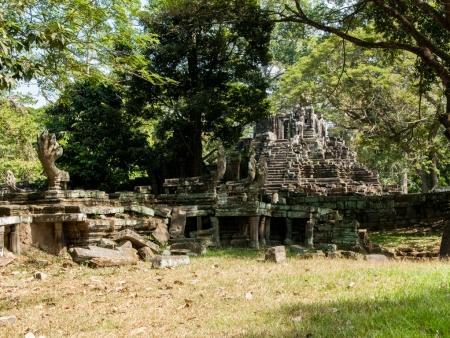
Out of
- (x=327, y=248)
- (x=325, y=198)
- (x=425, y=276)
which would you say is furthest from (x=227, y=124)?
(x=425, y=276)

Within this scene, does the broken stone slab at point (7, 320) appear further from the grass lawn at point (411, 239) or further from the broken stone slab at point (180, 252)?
the grass lawn at point (411, 239)

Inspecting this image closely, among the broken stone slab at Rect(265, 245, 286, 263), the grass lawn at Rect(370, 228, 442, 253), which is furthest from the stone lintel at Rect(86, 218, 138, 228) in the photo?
→ the grass lawn at Rect(370, 228, 442, 253)

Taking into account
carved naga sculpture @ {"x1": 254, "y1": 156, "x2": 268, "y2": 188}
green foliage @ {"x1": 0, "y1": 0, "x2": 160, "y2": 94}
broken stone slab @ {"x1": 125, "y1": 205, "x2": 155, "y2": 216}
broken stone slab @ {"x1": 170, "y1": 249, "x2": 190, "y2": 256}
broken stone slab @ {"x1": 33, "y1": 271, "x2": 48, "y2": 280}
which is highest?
green foliage @ {"x1": 0, "y1": 0, "x2": 160, "y2": 94}

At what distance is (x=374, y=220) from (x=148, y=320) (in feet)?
53.6

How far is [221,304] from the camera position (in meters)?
6.03

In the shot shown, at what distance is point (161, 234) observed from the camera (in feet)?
44.5

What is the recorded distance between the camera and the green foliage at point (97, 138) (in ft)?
81.3

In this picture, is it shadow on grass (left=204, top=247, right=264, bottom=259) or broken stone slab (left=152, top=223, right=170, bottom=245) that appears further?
broken stone slab (left=152, top=223, right=170, bottom=245)

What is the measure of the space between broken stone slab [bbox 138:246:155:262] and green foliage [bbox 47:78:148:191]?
1441cm

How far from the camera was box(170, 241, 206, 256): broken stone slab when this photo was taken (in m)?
12.0

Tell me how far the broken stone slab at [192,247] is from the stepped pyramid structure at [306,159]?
1181 centimetres

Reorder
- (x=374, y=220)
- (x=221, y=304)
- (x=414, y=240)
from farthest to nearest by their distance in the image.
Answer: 1. (x=374, y=220)
2. (x=414, y=240)
3. (x=221, y=304)

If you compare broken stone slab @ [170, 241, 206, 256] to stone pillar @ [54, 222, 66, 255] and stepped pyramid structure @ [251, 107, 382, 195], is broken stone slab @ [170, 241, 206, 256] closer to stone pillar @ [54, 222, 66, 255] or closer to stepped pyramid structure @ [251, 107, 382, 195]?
stone pillar @ [54, 222, 66, 255]

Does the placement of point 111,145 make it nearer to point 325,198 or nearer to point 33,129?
point 33,129
